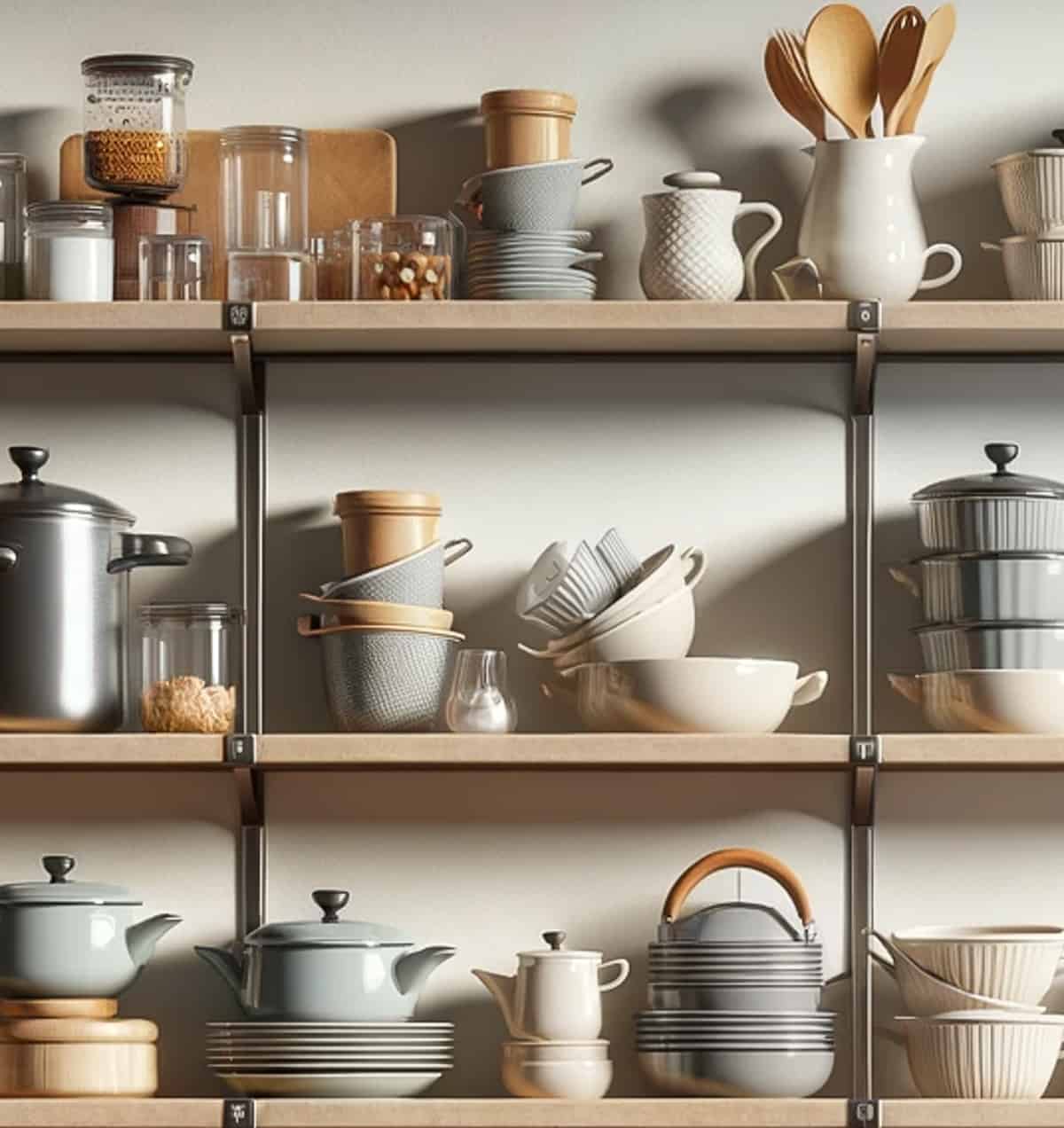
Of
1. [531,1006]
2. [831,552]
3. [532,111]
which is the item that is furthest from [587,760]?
[532,111]

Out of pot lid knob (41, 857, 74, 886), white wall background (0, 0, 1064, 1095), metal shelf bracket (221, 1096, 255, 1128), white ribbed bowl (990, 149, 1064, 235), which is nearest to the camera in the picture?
metal shelf bracket (221, 1096, 255, 1128)

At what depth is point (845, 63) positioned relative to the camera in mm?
2324

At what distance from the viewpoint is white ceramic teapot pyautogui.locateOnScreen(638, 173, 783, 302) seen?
2.25 m

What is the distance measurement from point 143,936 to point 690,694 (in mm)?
622

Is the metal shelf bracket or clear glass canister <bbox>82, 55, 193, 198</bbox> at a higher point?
Answer: clear glass canister <bbox>82, 55, 193, 198</bbox>

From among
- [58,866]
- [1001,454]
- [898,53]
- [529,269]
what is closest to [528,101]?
[529,269]

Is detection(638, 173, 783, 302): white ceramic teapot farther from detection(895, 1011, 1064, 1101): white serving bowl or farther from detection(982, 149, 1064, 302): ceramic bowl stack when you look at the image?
detection(895, 1011, 1064, 1101): white serving bowl

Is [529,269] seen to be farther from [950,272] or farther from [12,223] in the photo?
[12,223]

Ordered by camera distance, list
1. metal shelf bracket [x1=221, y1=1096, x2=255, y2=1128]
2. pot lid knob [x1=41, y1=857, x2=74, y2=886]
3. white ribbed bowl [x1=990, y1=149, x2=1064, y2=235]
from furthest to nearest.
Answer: white ribbed bowl [x1=990, y1=149, x2=1064, y2=235] → pot lid knob [x1=41, y1=857, x2=74, y2=886] → metal shelf bracket [x1=221, y1=1096, x2=255, y2=1128]

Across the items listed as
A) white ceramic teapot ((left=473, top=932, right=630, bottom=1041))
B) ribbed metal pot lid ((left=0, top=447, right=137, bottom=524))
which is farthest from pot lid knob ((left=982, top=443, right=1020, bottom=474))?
ribbed metal pot lid ((left=0, top=447, right=137, bottom=524))

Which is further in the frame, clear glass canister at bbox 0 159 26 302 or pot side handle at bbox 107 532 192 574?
clear glass canister at bbox 0 159 26 302

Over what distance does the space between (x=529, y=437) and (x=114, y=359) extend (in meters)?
0.49

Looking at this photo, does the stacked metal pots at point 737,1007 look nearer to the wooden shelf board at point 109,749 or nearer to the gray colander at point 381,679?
the gray colander at point 381,679

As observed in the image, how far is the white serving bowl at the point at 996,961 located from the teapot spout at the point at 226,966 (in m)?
0.69
